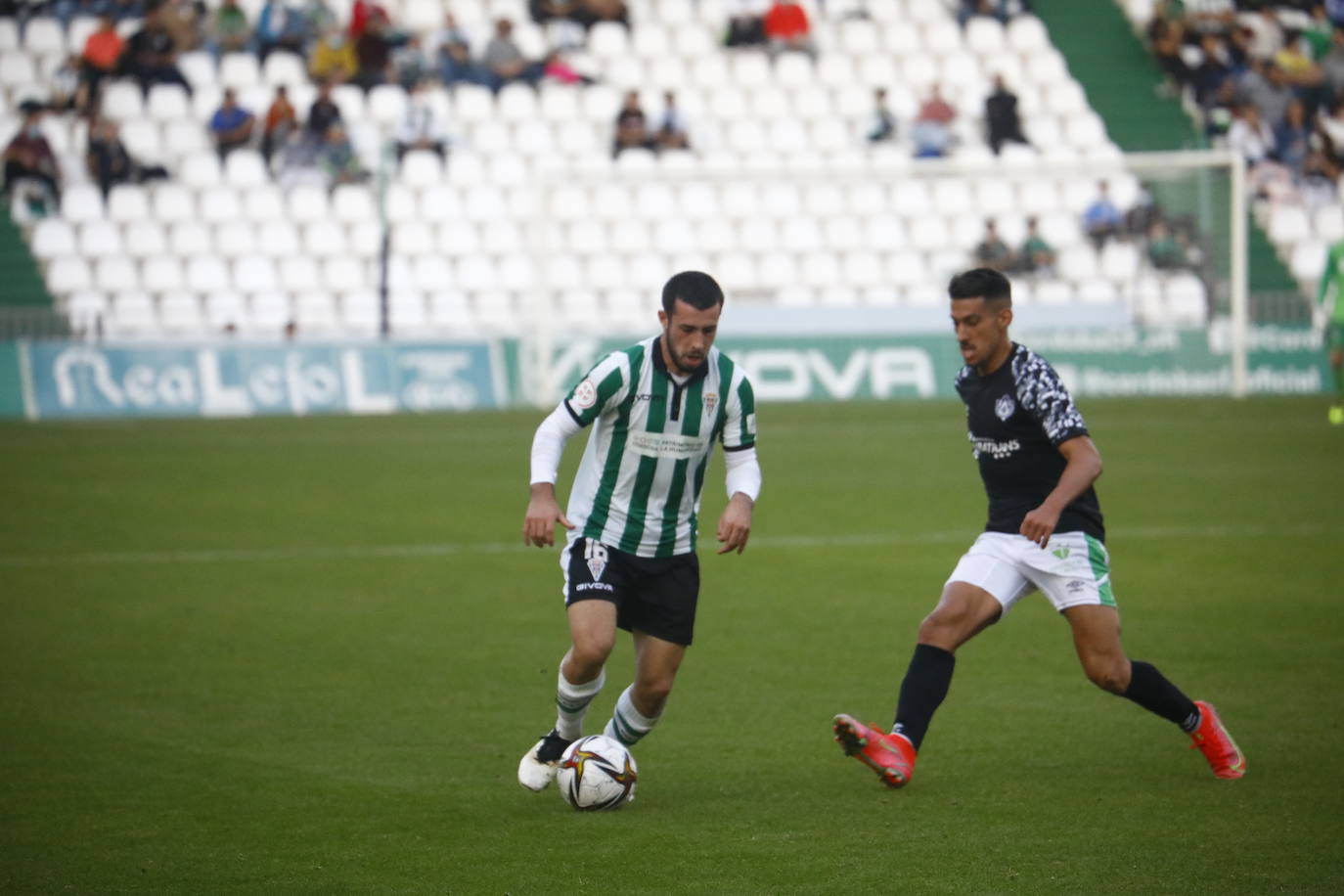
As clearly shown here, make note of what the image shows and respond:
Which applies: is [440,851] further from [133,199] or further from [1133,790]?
[133,199]

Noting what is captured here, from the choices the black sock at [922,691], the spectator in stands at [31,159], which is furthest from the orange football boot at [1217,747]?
the spectator in stands at [31,159]

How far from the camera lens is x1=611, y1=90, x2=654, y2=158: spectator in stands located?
28109 millimetres

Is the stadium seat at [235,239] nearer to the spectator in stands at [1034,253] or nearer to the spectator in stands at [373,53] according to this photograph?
the spectator in stands at [373,53]

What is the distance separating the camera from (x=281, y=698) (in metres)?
7.62

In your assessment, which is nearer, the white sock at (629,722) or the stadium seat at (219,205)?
the white sock at (629,722)

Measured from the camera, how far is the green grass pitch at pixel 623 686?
5.23 metres

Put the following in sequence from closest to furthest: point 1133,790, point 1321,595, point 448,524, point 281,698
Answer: point 1133,790 < point 281,698 < point 1321,595 < point 448,524

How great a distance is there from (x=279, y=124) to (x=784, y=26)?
30.0ft

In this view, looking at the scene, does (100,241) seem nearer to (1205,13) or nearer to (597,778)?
(1205,13)

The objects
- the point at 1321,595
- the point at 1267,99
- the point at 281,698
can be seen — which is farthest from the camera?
the point at 1267,99

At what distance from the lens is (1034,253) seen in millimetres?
26969

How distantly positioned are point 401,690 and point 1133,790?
10.8 feet

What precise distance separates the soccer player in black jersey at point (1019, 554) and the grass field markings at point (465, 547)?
5.96 meters

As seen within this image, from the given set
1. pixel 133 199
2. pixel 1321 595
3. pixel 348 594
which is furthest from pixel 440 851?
pixel 133 199
